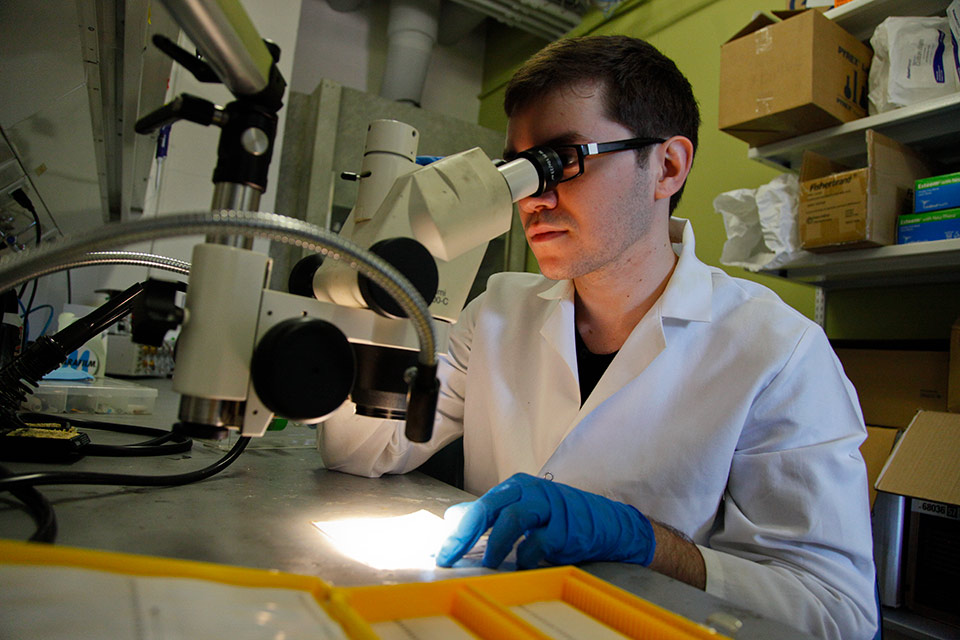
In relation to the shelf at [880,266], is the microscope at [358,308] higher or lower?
lower

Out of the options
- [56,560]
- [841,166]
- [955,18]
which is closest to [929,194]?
[841,166]

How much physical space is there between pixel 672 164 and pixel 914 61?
968mm

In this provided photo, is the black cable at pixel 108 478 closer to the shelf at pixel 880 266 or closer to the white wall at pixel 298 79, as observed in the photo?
the shelf at pixel 880 266

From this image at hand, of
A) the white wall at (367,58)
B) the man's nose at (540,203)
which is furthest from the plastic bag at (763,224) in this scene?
the white wall at (367,58)

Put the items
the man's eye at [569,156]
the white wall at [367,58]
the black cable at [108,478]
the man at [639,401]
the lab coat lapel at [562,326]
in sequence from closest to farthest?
the black cable at [108,478]
the man at [639,401]
the man's eye at [569,156]
the lab coat lapel at [562,326]
the white wall at [367,58]

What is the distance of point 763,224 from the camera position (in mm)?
1808

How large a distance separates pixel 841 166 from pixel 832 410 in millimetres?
1252

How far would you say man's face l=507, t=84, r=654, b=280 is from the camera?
3.67ft

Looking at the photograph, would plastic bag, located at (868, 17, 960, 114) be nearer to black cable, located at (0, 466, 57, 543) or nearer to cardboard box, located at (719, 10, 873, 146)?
cardboard box, located at (719, 10, 873, 146)

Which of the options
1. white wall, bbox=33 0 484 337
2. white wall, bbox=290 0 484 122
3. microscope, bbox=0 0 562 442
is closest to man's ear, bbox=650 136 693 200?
microscope, bbox=0 0 562 442

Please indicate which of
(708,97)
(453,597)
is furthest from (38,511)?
(708,97)

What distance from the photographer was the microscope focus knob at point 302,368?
484 mm

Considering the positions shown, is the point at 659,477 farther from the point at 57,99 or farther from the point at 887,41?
the point at 887,41

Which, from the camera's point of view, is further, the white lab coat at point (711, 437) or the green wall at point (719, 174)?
the green wall at point (719, 174)
